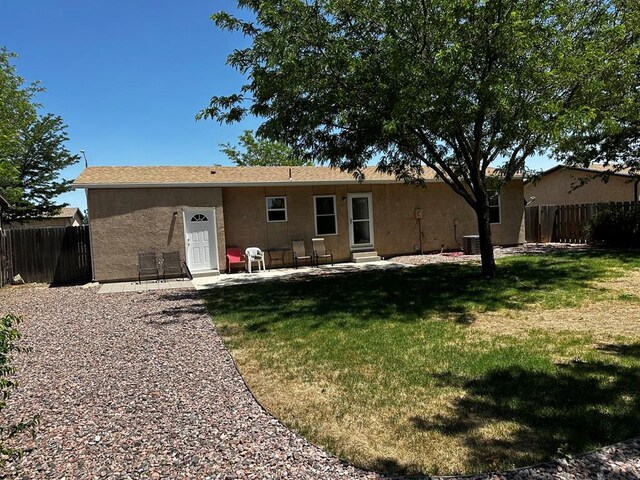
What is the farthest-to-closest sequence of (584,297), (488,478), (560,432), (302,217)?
(302,217) < (584,297) < (560,432) < (488,478)

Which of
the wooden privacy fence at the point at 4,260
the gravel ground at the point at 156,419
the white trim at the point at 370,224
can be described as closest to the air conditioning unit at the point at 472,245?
the white trim at the point at 370,224

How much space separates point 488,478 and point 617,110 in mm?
9001

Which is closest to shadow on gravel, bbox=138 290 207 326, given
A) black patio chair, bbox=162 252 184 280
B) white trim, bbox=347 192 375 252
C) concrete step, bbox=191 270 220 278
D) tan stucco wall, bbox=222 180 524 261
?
black patio chair, bbox=162 252 184 280

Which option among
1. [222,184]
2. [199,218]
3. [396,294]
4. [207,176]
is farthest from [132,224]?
[396,294]

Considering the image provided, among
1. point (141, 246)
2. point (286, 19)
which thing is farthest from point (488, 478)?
point (141, 246)

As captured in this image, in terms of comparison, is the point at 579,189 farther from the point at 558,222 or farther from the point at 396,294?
the point at 396,294

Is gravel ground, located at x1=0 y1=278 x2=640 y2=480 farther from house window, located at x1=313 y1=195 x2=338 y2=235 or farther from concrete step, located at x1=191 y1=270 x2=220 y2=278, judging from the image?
house window, located at x1=313 y1=195 x2=338 y2=235

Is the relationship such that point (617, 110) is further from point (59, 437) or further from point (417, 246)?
point (59, 437)

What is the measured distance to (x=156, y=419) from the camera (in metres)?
3.69

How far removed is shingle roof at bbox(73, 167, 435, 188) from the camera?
1310cm

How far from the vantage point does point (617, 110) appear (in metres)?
8.88

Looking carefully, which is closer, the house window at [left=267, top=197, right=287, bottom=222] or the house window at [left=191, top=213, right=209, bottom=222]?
the house window at [left=191, top=213, right=209, bottom=222]

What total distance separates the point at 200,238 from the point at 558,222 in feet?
49.9

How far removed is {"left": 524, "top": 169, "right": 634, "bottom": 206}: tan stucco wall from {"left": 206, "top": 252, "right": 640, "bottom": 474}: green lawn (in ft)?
53.5
